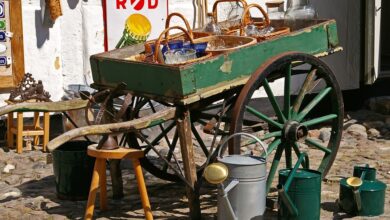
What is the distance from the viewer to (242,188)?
517cm

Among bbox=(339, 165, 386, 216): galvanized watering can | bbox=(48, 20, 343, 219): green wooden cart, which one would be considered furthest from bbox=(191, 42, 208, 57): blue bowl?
bbox=(339, 165, 386, 216): galvanized watering can

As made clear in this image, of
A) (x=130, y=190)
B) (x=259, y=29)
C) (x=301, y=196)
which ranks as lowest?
(x=130, y=190)

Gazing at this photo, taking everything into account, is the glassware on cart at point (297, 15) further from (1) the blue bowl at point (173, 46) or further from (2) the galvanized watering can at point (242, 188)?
(2) the galvanized watering can at point (242, 188)

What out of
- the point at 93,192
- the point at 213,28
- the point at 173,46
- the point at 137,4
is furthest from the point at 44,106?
the point at 137,4

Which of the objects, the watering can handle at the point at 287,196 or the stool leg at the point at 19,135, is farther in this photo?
the stool leg at the point at 19,135

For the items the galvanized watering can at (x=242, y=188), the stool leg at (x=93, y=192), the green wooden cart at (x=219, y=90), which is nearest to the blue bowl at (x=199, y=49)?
the green wooden cart at (x=219, y=90)

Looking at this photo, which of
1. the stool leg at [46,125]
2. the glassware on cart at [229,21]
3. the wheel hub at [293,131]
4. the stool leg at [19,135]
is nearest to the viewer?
the wheel hub at [293,131]

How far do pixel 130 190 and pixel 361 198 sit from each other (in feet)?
6.52

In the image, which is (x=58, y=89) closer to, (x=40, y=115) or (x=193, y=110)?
(x=40, y=115)

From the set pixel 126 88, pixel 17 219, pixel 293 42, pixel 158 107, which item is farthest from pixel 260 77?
pixel 158 107

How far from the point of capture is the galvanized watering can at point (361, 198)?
5.62m

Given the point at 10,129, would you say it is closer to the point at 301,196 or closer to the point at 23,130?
the point at 23,130

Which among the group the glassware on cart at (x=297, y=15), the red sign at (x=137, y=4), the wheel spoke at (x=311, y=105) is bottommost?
the wheel spoke at (x=311, y=105)

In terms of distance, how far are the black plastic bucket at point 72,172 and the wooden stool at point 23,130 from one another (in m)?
1.68
